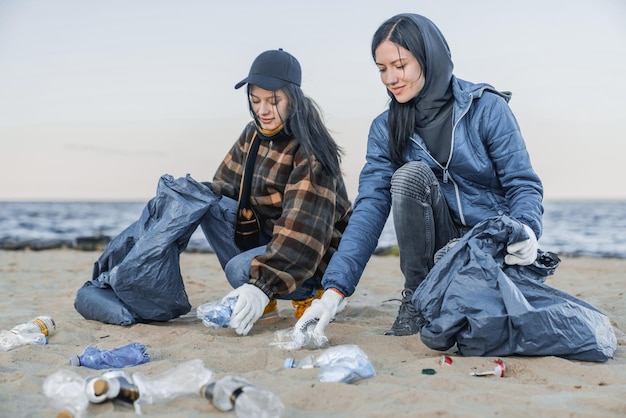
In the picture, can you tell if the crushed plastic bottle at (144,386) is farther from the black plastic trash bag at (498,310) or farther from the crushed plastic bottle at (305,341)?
the black plastic trash bag at (498,310)

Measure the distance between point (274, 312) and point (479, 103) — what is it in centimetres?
164

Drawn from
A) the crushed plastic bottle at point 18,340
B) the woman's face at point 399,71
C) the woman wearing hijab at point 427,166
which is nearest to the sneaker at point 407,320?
the woman wearing hijab at point 427,166

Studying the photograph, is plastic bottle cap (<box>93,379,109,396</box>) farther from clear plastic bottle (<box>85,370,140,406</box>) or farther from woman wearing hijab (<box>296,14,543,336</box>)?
woman wearing hijab (<box>296,14,543,336</box>)

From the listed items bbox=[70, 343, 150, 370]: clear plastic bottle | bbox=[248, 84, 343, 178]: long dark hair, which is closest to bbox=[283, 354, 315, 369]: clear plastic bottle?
bbox=[70, 343, 150, 370]: clear plastic bottle

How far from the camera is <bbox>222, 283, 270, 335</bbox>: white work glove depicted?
9.39ft

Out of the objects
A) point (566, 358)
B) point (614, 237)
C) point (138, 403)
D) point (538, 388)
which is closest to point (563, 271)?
point (566, 358)

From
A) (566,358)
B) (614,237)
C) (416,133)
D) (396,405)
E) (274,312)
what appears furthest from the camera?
(614,237)

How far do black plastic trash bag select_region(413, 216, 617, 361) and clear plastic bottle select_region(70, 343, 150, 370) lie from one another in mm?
1104

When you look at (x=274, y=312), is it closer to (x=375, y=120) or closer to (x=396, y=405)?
(x=375, y=120)

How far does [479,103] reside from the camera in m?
2.84

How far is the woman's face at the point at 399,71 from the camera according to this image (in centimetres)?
282

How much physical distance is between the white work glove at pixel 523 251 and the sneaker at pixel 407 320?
58 centimetres

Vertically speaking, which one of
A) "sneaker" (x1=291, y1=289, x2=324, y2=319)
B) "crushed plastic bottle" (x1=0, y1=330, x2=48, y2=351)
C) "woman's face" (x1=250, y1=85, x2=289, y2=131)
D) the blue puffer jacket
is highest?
"woman's face" (x1=250, y1=85, x2=289, y2=131)

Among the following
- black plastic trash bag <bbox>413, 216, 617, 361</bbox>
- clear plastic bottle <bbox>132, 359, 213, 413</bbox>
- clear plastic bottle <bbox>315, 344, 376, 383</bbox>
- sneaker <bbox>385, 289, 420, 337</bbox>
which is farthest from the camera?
Answer: sneaker <bbox>385, 289, 420, 337</bbox>
